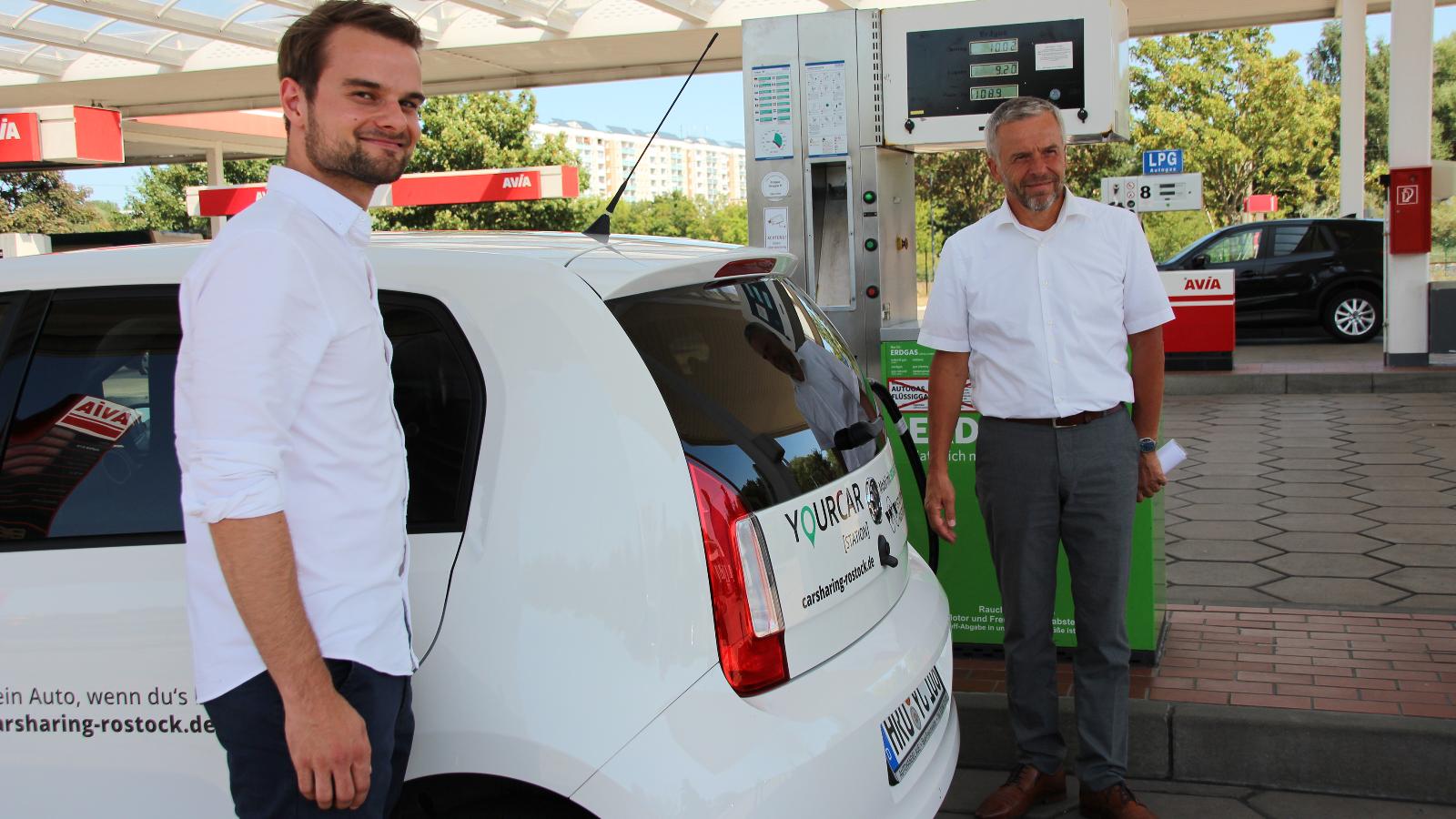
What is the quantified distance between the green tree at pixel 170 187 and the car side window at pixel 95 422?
53746mm

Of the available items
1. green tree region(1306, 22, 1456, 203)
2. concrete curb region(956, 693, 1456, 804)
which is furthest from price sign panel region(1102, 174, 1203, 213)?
green tree region(1306, 22, 1456, 203)

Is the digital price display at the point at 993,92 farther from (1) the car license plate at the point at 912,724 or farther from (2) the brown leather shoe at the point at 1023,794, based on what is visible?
(1) the car license plate at the point at 912,724

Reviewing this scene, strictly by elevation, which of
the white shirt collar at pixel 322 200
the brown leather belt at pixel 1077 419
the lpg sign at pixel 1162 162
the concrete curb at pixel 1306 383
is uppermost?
the lpg sign at pixel 1162 162

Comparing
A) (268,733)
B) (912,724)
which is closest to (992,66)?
(912,724)

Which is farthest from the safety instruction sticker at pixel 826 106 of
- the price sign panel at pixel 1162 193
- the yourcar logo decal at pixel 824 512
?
the price sign panel at pixel 1162 193

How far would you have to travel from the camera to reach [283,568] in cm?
164

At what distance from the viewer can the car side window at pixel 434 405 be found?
2178mm

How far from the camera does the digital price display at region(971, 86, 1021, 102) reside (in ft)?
17.3

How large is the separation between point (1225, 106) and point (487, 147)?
21495mm

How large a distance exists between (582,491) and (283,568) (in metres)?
0.57

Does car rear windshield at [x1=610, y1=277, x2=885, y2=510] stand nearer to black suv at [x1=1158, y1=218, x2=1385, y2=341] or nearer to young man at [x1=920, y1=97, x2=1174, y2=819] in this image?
young man at [x1=920, y1=97, x2=1174, y2=819]

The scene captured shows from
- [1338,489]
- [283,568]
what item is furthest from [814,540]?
[1338,489]

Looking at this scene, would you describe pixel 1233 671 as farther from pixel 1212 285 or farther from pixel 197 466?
pixel 1212 285

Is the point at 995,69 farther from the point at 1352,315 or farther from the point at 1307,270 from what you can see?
the point at 1352,315
